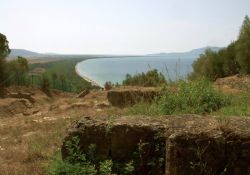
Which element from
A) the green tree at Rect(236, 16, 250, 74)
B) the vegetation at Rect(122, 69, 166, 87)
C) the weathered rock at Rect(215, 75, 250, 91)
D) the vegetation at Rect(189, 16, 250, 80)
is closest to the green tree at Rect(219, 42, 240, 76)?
the vegetation at Rect(189, 16, 250, 80)

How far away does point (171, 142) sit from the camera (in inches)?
187

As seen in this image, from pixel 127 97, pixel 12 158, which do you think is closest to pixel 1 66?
pixel 127 97

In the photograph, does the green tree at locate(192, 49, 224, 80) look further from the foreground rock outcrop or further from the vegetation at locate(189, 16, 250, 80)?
the foreground rock outcrop

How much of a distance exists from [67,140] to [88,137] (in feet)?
1.04

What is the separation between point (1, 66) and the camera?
47.1m

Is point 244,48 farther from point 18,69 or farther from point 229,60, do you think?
point 18,69

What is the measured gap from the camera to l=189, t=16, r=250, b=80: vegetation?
33.1 m

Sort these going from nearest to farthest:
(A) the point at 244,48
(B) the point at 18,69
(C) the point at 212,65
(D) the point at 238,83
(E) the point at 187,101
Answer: (E) the point at 187,101 < (D) the point at 238,83 < (A) the point at 244,48 < (C) the point at 212,65 < (B) the point at 18,69

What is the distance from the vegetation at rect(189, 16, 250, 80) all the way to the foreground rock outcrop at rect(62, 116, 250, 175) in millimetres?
27609

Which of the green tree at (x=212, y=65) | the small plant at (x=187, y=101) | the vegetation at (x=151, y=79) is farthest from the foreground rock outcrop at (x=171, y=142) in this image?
the green tree at (x=212, y=65)

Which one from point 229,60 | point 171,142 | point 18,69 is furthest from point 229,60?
point 171,142

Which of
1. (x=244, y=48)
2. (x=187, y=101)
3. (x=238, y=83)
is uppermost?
(x=244, y=48)

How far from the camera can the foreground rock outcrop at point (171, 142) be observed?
4.68 m

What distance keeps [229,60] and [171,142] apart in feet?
115
